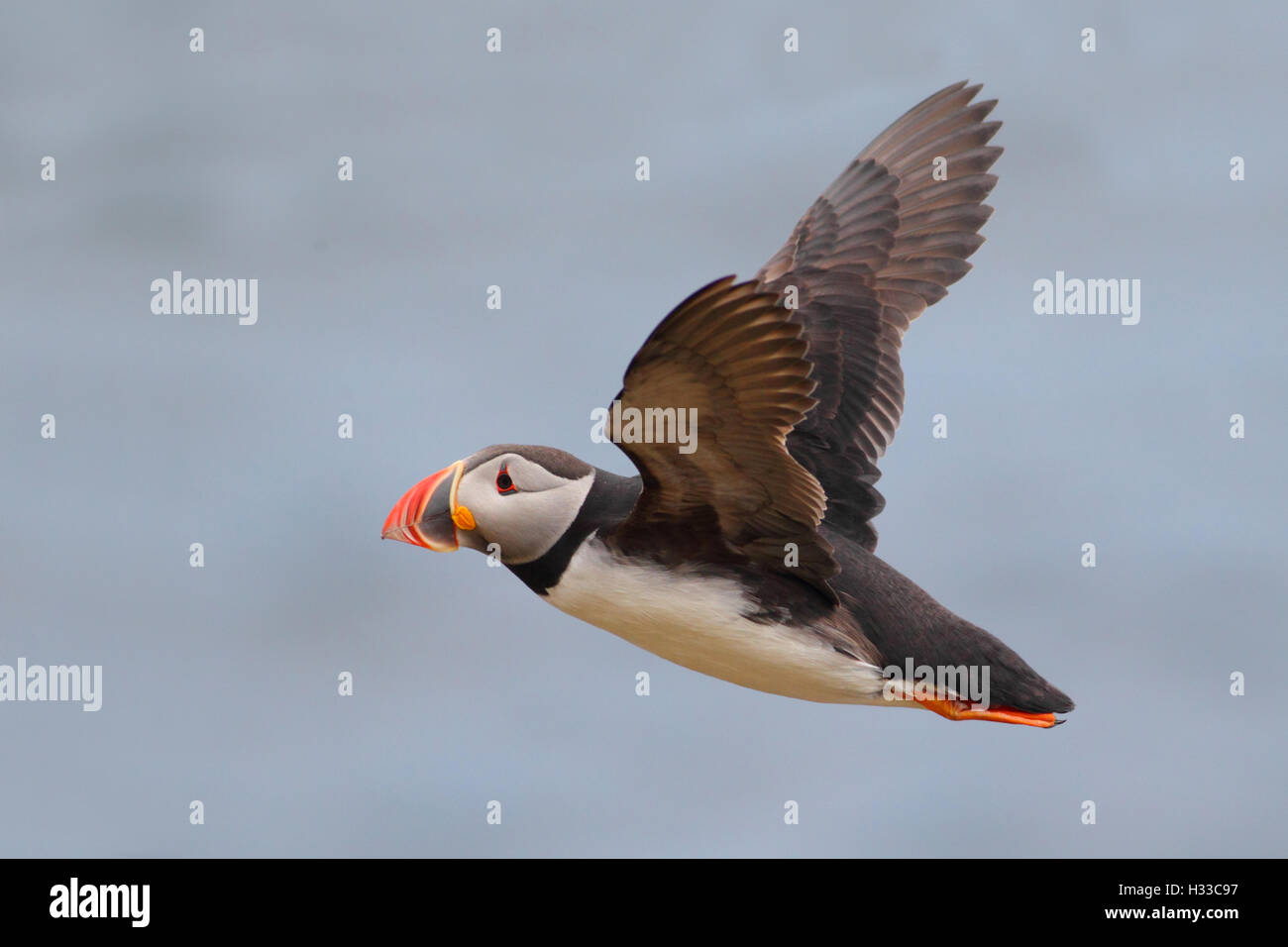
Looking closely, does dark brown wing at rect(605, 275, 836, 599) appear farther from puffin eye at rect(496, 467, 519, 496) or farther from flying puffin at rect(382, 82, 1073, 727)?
puffin eye at rect(496, 467, 519, 496)

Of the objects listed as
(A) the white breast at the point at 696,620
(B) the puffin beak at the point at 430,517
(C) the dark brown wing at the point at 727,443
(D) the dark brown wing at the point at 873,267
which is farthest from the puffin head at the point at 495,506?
(D) the dark brown wing at the point at 873,267

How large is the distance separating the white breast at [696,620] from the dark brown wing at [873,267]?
1.12m

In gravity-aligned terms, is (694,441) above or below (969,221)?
below

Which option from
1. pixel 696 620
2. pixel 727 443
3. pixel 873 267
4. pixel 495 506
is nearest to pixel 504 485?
pixel 495 506

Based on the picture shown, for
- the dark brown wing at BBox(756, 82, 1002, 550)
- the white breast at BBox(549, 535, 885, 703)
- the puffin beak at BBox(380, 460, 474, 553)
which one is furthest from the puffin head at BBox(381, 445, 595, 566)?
the dark brown wing at BBox(756, 82, 1002, 550)

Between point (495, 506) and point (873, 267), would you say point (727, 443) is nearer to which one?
point (495, 506)

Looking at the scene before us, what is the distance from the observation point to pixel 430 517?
28.5 feet

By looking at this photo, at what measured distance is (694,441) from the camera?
802 centimetres

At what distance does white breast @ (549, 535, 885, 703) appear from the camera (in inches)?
343

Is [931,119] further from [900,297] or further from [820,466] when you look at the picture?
[820,466]

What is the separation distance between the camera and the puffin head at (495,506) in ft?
28.4

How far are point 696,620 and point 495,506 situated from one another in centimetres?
108

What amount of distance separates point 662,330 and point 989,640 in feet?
9.09

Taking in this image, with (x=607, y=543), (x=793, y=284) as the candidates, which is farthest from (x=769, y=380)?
(x=793, y=284)
